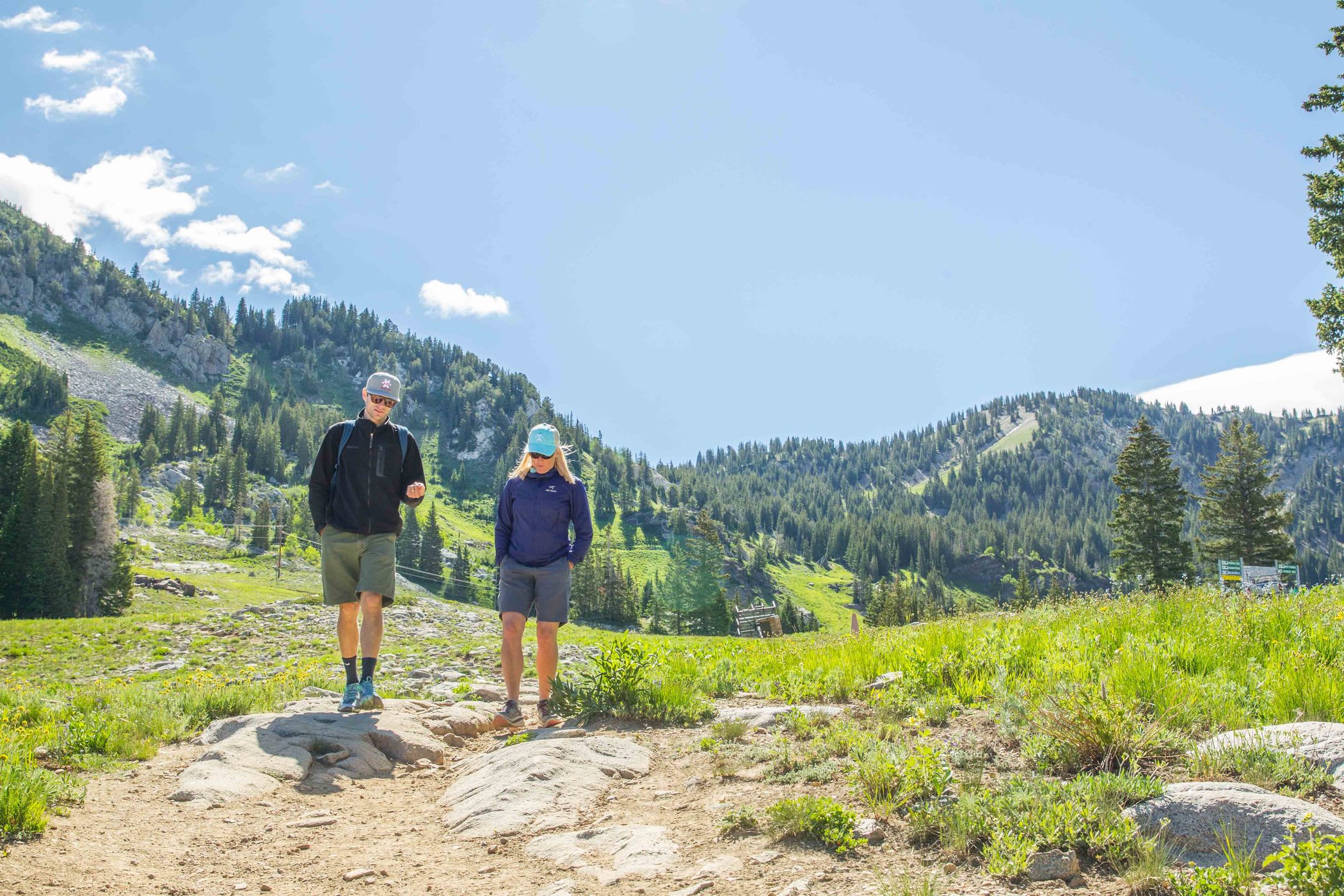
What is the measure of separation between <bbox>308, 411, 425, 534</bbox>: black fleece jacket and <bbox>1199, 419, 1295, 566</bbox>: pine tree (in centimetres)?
4569

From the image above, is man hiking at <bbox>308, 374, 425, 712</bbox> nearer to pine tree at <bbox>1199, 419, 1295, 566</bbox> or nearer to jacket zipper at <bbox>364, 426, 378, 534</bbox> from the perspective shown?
jacket zipper at <bbox>364, 426, 378, 534</bbox>

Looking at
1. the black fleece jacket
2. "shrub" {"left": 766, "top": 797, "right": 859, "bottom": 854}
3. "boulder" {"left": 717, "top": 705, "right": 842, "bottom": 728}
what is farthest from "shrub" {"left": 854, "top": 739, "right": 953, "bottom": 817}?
the black fleece jacket

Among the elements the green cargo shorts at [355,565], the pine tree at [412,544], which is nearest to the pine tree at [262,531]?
the pine tree at [412,544]

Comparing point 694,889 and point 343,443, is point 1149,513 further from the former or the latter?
point 694,889

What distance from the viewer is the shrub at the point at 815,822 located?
4.02 m

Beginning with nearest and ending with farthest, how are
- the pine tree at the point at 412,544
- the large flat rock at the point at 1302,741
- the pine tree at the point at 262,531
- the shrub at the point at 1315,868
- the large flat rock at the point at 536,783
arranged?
the shrub at the point at 1315,868 → the large flat rock at the point at 1302,741 → the large flat rock at the point at 536,783 → the pine tree at the point at 262,531 → the pine tree at the point at 412,544

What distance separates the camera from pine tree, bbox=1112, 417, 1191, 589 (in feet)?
131

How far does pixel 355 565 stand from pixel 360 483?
0.93m

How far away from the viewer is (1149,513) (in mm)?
40000

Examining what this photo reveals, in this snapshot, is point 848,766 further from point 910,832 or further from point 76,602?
point 76,602

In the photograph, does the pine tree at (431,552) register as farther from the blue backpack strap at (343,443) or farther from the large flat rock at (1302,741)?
the large flat rock at (1302,741)

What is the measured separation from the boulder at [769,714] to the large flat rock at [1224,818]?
3077 mm

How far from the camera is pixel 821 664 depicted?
339 inches

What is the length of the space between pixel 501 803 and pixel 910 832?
2.83 metres
